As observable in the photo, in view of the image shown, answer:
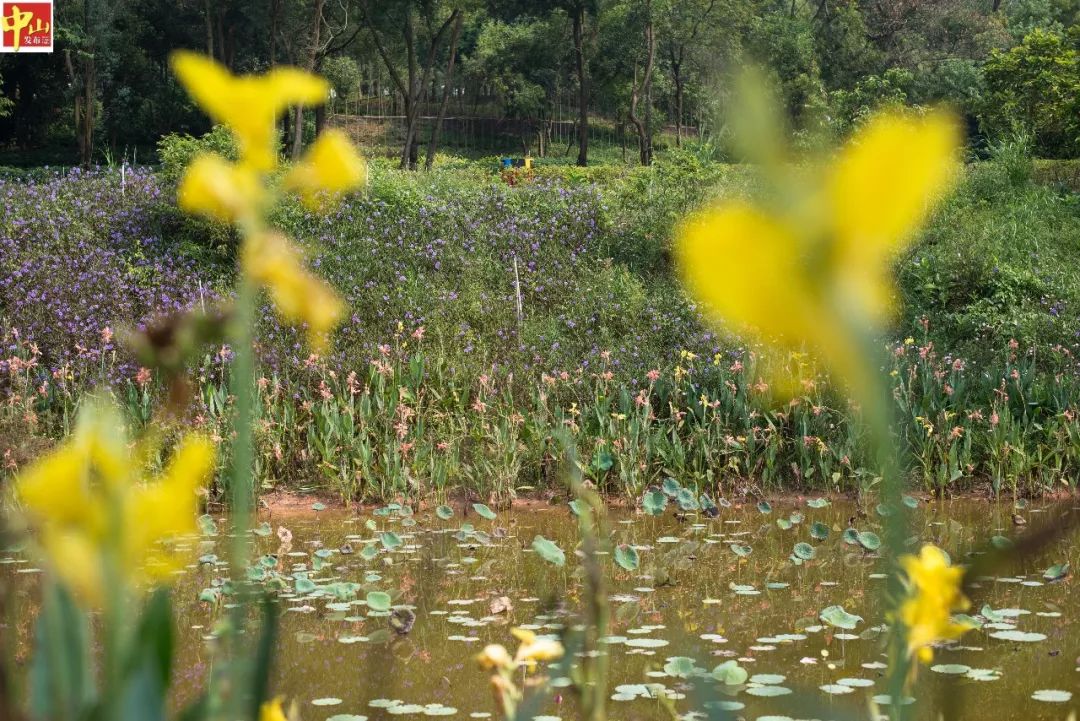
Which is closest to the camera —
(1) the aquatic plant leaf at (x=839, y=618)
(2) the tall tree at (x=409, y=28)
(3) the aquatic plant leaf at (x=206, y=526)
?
(1) the aquatic plant leaf at (x=839, y=618)

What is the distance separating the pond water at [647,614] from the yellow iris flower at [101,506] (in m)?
1.95

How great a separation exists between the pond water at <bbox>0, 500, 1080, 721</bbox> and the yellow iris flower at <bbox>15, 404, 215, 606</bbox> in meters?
1.95

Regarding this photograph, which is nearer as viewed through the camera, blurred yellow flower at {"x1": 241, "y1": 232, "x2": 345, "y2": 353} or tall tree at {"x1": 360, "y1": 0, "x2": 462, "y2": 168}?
blurred yellow flower at {"x1": 241, "y1": 232, "x2": 345, "y2": 353}

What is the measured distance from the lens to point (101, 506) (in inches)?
22.3

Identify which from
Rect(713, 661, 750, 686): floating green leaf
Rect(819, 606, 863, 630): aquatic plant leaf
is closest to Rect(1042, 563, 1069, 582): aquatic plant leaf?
Rect(819, 606, 863, 630): aquatic plant leaf

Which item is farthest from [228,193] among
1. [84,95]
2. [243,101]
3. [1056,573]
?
[84,95]

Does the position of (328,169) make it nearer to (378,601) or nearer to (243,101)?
(243,101)

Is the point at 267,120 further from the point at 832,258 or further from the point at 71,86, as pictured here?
the point at 71,86

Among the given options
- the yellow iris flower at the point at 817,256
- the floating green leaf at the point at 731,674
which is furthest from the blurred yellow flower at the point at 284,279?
the floating green leaf at the point at 731,674

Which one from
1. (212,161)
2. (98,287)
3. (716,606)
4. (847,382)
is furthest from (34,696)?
(98,287)

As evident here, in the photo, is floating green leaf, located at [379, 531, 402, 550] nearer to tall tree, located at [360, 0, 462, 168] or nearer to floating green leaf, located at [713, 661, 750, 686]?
floating green leaf, located at [713, 661, 750, 686]

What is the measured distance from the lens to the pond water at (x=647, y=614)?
3.46 m

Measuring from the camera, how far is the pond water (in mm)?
3461

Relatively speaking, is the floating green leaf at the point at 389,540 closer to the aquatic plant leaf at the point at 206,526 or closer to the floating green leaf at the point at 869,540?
the aquatic plant leaf at the point at 206,526
